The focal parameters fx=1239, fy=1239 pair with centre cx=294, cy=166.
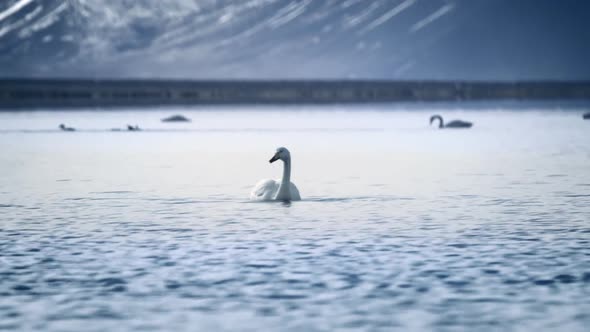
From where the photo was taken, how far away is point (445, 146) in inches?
2153

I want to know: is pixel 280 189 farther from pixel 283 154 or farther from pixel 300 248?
pixel 300 248

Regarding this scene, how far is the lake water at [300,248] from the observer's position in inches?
575

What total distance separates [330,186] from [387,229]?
32.7 feet

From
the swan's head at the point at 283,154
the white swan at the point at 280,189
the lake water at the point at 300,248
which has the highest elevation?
the swan's head at the point at 283,154

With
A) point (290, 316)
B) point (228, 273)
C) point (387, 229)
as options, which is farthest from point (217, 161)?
point (290, 316)

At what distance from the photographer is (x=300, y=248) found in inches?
782

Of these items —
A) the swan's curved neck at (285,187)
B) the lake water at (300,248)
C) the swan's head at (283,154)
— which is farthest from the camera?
the swan's head at (283,154)

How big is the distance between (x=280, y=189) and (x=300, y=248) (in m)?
6.75

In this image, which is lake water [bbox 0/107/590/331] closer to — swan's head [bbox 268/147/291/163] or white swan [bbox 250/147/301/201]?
white swan [bbox 250/147/301/201]

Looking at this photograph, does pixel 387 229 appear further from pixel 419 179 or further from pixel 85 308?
pixel 419 179

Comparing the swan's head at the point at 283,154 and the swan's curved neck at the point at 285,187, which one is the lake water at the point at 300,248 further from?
the swan's head at the point at 283,154

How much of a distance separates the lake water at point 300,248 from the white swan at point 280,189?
1.10 feet

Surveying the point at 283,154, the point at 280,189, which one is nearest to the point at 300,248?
the point at 280,189

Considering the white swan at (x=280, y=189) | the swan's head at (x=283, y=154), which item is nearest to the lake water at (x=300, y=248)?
the white swan at (x=280, y=189)
